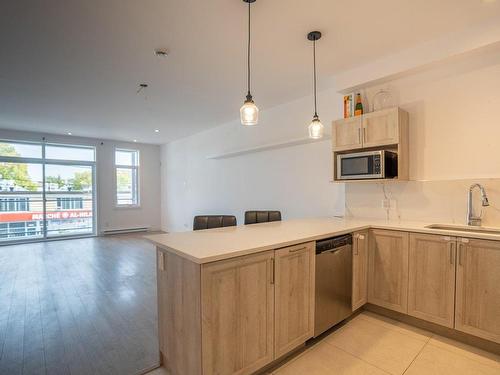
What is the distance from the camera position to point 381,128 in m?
2.79

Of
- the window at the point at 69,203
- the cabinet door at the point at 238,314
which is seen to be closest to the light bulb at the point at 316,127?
the cabinet door at the point at 238,314

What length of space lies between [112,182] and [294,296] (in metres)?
7.22

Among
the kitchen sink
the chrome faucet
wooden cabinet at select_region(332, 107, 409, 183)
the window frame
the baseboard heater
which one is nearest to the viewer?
the kitchen sink

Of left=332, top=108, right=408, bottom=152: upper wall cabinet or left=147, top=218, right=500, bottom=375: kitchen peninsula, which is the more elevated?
left=332, top=108, right=408, bottom=152: upper wall cabinet

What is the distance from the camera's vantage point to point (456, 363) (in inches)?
76.0

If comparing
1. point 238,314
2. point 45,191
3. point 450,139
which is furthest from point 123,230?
point 450,139

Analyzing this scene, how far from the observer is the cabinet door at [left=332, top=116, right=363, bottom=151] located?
9.67 ft

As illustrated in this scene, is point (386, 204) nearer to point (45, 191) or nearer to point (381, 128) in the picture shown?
point (381, 128)

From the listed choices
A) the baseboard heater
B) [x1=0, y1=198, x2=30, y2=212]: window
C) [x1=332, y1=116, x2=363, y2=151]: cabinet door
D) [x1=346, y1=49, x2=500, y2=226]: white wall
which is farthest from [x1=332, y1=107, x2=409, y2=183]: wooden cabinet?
[x1=0, y1=198, x2=30, y2=212]: window

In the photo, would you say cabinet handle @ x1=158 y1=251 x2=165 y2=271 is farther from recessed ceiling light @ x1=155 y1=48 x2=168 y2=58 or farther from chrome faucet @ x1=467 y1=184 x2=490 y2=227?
chrome faucet @ x1=467 y1=184 x2=490 y2=227

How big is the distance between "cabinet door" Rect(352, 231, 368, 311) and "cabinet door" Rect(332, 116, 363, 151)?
3.34 feet

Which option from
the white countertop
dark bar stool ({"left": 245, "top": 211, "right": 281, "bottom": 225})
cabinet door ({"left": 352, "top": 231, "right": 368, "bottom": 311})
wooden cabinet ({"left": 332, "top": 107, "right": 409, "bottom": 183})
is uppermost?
wooden cabinet ({"left": 332, "top": 107, "right": 409, "bottom": 183})

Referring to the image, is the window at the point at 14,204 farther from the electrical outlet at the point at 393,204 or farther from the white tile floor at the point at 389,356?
the electrical outlet at the point at 393,204

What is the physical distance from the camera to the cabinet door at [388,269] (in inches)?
95.4
